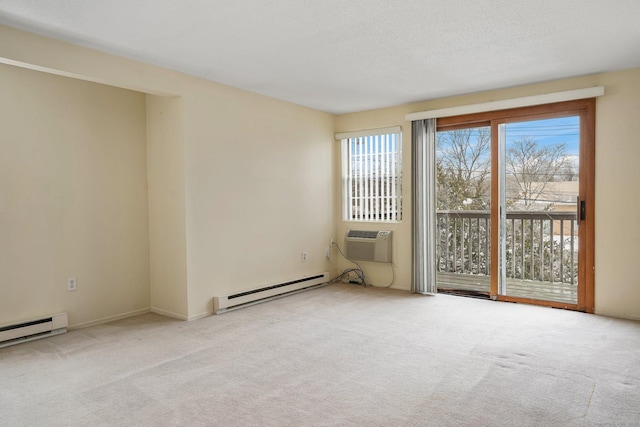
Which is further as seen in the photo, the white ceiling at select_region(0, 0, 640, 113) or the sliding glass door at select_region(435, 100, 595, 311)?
the sliding glass door at select_region(435, 100, 595, 311)

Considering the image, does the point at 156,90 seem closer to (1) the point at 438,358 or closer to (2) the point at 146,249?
(2) the point at 146,249

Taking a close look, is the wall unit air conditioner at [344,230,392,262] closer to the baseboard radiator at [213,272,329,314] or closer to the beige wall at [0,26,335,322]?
the baseboard radiator at [213,272,329,314]

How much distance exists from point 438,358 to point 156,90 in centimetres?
316

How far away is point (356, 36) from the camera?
291cm

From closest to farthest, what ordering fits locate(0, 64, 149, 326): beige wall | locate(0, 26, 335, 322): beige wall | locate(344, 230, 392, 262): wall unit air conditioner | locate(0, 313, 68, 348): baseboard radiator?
1. locate(0, 313, 68, 348): baseboard radiator
2. locate(0, 64, 149, 326): beige wall
3. locate(0, 26, 335, 322): beige wall
4. locate(344, 230, 392, 262): wall unit air conditioner

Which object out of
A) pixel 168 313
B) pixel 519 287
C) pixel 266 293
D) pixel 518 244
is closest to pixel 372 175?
pixel 518 244

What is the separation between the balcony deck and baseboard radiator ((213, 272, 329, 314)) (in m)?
1.54

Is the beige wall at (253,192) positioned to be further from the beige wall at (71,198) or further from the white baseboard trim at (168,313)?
the beige wall at (71,198)

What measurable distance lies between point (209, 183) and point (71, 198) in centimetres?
119

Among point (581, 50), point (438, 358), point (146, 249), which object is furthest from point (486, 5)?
point (146, 249)

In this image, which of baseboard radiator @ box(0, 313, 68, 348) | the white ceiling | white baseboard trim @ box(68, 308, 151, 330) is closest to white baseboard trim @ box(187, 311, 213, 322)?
white baseboard trim @ box(68, 308, 151, 330)

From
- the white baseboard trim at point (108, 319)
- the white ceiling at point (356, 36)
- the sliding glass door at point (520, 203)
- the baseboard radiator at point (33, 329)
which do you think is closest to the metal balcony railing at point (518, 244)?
the sliding glass door at point (520, 203)

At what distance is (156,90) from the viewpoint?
3590 millimetres

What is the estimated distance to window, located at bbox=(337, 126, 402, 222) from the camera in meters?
5.18
